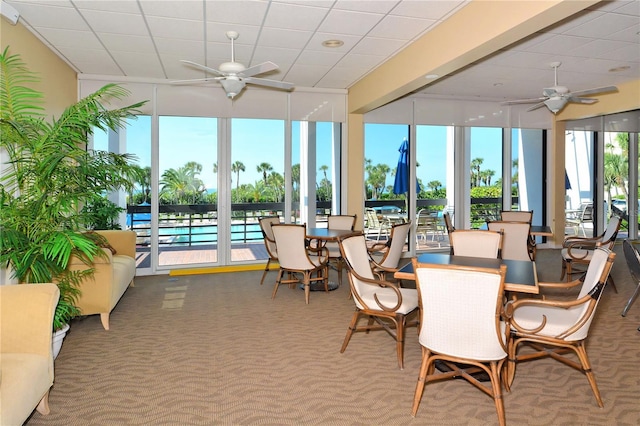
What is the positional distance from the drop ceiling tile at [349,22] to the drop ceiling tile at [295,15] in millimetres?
101

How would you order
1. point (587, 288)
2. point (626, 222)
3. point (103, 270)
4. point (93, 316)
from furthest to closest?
point (626, 222), point (93, 316), point (103, 270), point (587, 288)

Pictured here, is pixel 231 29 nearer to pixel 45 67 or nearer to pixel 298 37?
pixel 298 37

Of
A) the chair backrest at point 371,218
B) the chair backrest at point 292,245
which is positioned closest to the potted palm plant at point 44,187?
the chair backrest at point 292,245

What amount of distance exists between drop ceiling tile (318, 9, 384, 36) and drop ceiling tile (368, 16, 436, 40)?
9 centimetres

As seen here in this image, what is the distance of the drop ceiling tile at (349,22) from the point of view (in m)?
4.52

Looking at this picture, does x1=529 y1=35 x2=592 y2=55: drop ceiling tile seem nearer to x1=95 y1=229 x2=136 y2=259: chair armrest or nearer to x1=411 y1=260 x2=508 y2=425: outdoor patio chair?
x1=411 y1=260 x2=508 y2=425: outdoor patio chair

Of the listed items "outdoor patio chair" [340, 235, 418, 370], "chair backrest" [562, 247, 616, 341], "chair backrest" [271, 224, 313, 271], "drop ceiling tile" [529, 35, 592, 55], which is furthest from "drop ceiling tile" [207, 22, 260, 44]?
"chair backrest" [562, 247, 616, 341]

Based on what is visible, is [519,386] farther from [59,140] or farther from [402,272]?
[59,140]

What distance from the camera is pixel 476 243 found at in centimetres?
445

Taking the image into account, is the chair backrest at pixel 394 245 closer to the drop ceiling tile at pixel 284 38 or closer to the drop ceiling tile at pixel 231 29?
the drop ceiling tile at pixel 284 38

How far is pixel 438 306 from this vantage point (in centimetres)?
262

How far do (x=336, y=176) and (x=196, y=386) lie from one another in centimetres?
558

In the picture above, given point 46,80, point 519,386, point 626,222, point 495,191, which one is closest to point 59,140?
point 46,80

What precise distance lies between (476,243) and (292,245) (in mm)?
2100
